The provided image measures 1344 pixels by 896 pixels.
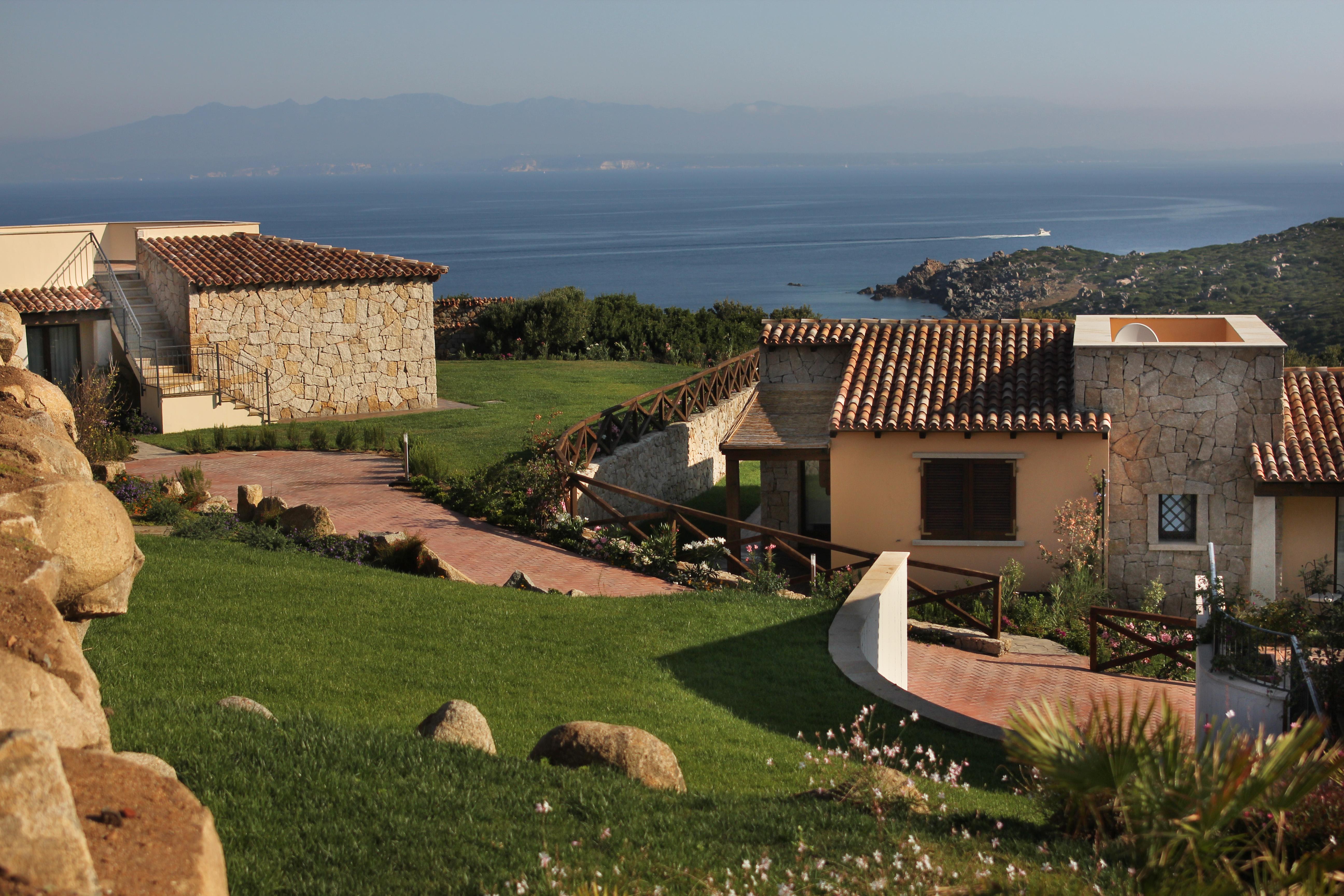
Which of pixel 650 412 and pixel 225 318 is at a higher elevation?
pixel 225 318

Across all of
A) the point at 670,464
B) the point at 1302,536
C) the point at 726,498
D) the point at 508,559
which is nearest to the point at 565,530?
the point at 508,559

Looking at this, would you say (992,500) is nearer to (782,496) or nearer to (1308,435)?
(782,496)

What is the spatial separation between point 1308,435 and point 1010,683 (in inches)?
308

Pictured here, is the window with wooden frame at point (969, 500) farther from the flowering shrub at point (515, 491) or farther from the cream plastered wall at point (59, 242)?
the cream plastered wall at point (59, 242)

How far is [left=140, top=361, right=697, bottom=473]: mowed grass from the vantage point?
22906mm

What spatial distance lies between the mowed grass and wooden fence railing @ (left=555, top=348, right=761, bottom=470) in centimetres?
130

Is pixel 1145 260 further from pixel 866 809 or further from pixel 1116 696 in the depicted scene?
pixel 866 809

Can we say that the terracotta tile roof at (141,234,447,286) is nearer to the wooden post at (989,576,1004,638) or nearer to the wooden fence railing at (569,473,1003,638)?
the wooden fence railing at (569,473,1003,638)

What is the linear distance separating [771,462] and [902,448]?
3529mm

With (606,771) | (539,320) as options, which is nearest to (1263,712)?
(606,771)

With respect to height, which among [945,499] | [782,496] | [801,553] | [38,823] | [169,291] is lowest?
[801,553]

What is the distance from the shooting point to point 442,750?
6.82 meters

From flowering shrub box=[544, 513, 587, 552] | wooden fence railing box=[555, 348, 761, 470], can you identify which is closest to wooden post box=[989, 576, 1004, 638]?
flowering shrub box=[544, 513, 587, 552]

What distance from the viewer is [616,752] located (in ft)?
22.6
